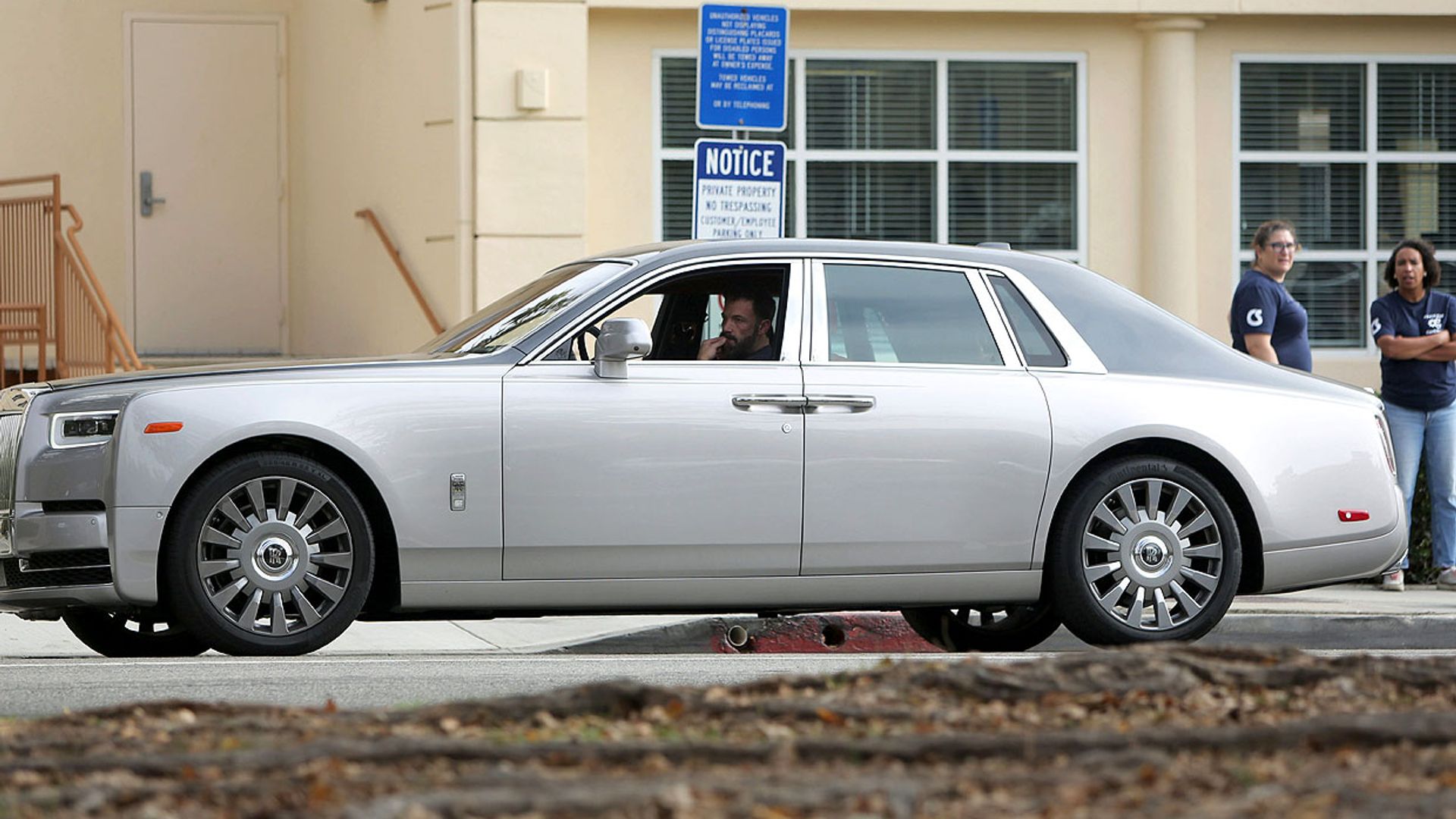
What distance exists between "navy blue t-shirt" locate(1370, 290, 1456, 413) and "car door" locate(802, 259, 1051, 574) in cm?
425

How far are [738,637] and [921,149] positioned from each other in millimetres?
6586

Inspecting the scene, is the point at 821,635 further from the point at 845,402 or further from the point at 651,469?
the point at 651,469

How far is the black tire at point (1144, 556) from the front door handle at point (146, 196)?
991 centimetres

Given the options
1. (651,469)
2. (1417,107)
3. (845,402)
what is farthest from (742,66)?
(1417,107)

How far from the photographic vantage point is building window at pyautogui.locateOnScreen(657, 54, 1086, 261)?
584 inches

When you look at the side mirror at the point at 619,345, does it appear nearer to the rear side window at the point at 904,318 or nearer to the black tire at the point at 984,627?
the rear side window at the point at 904,318

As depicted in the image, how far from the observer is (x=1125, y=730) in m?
4.46

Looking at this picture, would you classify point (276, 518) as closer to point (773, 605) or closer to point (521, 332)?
point (521, 332)

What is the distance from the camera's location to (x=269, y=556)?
716 centimetres

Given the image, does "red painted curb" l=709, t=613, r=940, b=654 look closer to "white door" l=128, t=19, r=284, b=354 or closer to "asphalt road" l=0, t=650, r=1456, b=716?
"asphalt road" l=0, t=650, r=1456, b=716

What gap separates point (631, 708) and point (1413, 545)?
8.12 m

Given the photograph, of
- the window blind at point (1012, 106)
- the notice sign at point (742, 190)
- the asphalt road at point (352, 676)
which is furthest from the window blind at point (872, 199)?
the asphalt road at point (352, 676)

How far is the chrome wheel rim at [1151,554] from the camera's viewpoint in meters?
7.84

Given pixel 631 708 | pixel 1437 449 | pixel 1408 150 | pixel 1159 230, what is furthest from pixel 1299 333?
pixel 631 708
